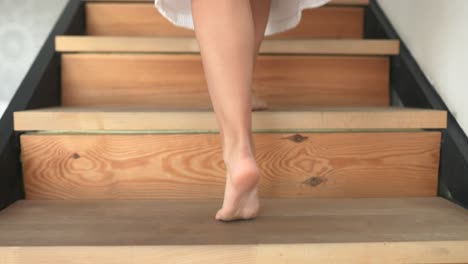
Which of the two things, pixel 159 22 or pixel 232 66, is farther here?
pixel 159 22

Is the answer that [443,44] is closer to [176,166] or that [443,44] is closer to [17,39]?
[176,166]

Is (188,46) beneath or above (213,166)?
above

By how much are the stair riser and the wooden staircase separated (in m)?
0.26

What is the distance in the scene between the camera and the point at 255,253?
0.69 metres

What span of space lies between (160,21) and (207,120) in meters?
0.65

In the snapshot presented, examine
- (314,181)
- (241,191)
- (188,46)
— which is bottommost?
(314,181)

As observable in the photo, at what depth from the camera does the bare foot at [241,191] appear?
69 centimetres

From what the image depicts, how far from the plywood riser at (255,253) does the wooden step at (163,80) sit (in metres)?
0.60

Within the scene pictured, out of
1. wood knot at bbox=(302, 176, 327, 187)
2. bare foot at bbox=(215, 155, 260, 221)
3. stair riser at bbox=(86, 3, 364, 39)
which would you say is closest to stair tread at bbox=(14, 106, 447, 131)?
wood knot at bbox=(302, 176, 327, 187)

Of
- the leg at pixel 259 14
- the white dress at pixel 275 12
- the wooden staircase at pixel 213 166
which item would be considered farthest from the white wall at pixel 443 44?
the leg at pixel 259 14

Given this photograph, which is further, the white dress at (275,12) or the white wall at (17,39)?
the white wall at (17,39)

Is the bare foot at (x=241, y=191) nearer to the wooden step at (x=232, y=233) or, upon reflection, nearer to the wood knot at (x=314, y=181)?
the wooden step at (x=232, y=233)

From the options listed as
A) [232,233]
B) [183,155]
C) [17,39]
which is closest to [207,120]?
[183,155]

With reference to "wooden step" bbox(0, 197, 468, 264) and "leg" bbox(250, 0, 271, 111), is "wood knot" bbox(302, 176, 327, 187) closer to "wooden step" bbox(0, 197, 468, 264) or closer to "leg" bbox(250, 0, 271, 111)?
"wooden step" bbox(0, 197, 468, 264)
